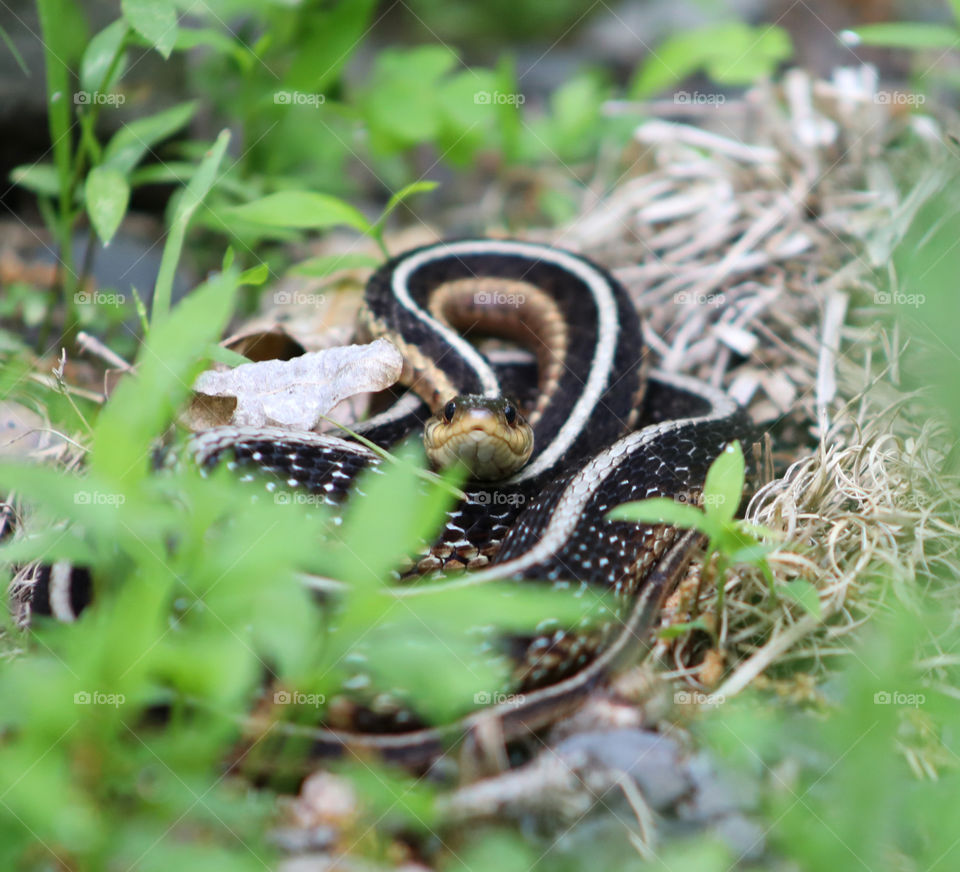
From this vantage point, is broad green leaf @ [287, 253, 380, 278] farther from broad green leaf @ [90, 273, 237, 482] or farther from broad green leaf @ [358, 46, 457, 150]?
broad green leaf @ [90, 273, 237, 482]

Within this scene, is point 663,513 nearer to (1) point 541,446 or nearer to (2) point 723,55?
(1) point 541,446

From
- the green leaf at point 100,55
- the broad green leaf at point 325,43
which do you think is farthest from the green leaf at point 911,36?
the green leaf at point 100,55

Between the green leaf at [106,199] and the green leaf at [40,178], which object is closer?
the green leaf at [106,199]

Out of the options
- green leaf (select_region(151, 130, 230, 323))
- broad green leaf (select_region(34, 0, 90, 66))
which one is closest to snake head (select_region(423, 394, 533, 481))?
green leaf (select_region(151, 130, 230, 323))

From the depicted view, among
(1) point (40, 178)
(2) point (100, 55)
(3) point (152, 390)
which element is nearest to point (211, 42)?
(2) point (100, 55)

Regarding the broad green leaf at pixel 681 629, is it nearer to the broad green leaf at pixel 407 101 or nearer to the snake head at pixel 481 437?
the snake head at pixel 481 437
